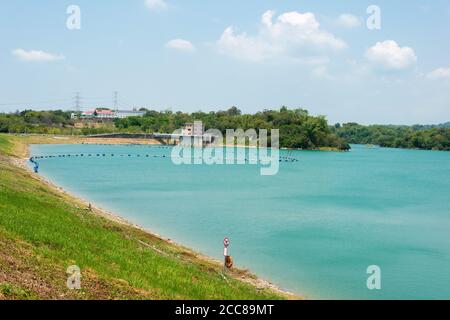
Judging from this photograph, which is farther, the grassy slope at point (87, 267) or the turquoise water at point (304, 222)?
the turquoise water at point (304, 222)

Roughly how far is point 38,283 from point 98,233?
9.11 m

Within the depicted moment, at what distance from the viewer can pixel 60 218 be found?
79.2 ft

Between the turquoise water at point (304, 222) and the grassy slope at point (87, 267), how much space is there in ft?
19.2

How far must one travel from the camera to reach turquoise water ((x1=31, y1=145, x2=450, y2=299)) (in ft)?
84.0

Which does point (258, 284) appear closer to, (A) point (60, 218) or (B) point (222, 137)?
(A) point (60, 218)

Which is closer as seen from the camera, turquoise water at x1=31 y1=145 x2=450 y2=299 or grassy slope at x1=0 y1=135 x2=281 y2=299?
grassy slope at x1=0 y1=135 x2=281 y2=299

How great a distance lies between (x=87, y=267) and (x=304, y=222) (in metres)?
27.0

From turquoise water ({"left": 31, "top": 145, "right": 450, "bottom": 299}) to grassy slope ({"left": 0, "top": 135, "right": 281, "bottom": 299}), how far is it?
19.2 feet

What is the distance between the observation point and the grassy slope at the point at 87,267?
45.4 ft

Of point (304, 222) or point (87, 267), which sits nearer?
point (87, 267)

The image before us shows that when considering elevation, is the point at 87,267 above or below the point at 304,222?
above

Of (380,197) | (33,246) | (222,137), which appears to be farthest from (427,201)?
(222,137)

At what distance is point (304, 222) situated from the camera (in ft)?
134

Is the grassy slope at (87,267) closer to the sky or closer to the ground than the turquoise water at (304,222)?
closer to the sky
